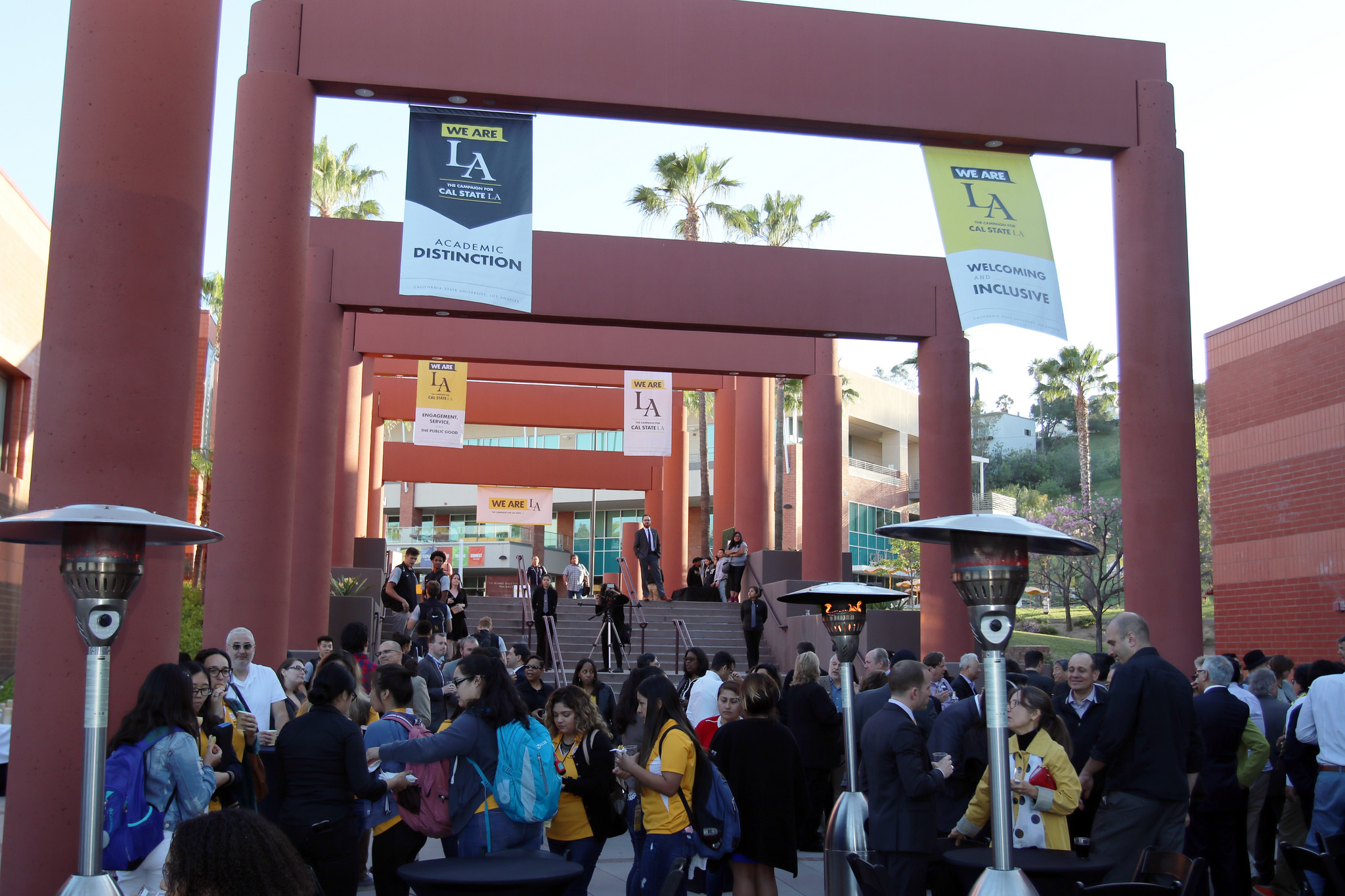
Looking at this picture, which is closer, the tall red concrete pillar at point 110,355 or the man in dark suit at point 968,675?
the tall red concrete pillar at point 110,355

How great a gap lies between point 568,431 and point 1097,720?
4967 centimetres

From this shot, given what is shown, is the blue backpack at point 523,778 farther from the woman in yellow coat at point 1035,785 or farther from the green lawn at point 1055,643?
the green lawn at point 1055,643

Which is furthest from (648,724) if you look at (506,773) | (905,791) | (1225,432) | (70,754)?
(1225,432)

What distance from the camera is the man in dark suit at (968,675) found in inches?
355

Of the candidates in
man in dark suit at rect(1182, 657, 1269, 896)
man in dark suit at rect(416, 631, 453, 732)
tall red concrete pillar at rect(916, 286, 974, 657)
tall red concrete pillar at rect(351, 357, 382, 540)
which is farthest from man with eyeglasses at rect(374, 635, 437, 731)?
tall red concrete pillar at rect(351, 357, 382, 540)

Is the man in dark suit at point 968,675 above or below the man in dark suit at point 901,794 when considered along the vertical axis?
above

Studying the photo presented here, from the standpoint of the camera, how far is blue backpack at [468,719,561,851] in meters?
5.66

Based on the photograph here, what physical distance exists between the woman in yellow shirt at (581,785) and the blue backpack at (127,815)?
6.84ft

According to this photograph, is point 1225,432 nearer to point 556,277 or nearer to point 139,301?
point 556,277

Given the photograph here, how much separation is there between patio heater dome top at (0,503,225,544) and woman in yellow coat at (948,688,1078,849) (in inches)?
160

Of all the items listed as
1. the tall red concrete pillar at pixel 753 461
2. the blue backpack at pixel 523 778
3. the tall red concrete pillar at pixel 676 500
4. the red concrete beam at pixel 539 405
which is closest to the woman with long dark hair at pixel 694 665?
the blue backpack at pixel 523 778

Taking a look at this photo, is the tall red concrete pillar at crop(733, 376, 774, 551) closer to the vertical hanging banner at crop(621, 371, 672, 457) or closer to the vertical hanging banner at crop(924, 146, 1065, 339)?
the vertical hanging banner at crop(621, 371, 672, 457)

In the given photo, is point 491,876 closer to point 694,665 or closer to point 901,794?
point 901,794

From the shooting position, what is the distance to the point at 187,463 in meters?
6.79
